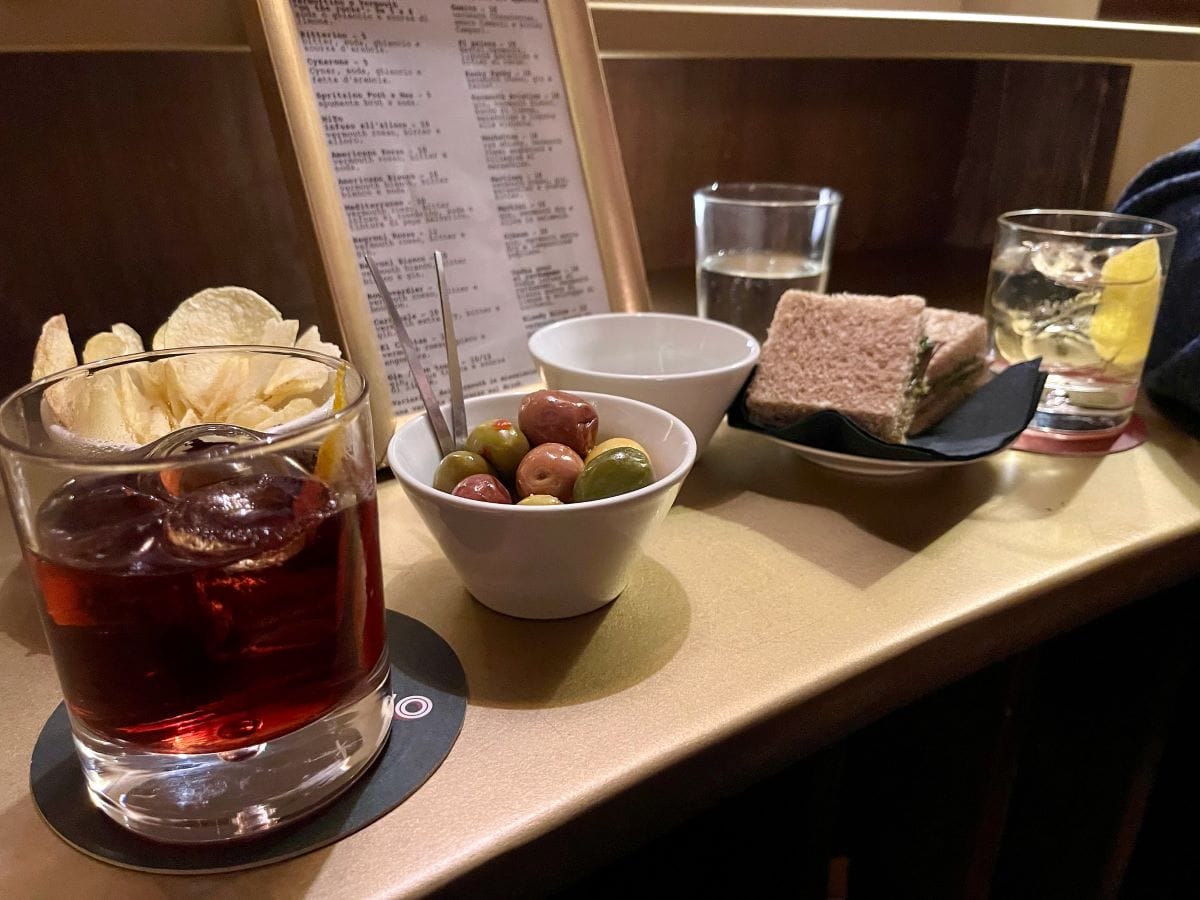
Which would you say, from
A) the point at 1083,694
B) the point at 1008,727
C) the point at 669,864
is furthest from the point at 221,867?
the point at 1083,694

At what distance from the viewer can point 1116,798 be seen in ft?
2.61

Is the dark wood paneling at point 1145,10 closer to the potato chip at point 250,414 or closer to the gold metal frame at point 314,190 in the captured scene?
the gold metal frame at point 314,190

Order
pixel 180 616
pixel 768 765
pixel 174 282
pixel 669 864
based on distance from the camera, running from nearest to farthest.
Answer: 1. pixel 180 616
2. pixel 768 765
3. pixel 669 864
4. pixel 174 282

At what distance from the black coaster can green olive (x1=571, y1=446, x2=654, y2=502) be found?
12cm

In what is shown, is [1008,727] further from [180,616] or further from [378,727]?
[180,616]

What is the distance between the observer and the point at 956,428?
2.29 ft

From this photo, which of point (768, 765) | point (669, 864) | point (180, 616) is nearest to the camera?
point (180, 616)

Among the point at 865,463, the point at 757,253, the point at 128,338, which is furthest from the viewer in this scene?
the point at 757,253

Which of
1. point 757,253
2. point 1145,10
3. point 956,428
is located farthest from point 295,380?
point 1145,10

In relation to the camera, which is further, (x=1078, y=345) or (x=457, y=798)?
(x=1078, y=345)

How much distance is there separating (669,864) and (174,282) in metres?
0.71

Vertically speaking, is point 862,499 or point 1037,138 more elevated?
point 1037,138

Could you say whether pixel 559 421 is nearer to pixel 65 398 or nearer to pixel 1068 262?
pixel 65 398

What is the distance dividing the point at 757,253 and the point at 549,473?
0.53m
